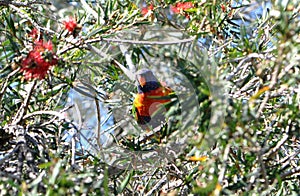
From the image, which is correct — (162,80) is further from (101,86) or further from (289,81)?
(101,86)

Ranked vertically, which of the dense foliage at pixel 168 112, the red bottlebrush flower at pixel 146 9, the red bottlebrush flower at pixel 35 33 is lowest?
the dense foliage at pixel 168 112

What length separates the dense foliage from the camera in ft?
3.63

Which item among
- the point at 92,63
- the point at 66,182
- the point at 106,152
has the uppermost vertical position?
the point at 92,63

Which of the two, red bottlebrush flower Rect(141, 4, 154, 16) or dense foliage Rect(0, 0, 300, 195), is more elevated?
red bottlebrush flower Rect(141, 4, 154, 16)

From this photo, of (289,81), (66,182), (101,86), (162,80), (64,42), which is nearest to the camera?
(66,182)

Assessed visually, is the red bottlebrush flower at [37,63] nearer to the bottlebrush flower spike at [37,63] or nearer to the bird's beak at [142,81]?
the bottlebrush flower spike at [37,63]

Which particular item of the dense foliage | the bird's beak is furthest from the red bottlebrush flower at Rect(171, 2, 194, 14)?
the bird's beak

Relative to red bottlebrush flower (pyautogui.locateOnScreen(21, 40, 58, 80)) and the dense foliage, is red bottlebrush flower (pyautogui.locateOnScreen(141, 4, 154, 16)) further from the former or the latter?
red bottlebrush flower (pyautogui.locateOnScreen(21, 40, 58, 80))

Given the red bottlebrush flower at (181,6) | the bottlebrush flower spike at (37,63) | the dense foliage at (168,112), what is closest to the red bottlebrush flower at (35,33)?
the dense foliage at (168,112)

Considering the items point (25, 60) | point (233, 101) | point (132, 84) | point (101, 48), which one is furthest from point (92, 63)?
point (233, 101)

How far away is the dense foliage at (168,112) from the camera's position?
3.63 feet

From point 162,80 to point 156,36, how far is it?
113mm

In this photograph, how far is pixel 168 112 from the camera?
1.21 meters

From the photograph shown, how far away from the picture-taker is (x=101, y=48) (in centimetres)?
154
